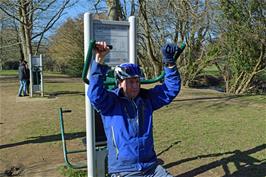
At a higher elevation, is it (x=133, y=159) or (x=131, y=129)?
(x=131, y=129)

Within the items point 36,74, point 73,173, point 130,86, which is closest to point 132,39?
point 130,86

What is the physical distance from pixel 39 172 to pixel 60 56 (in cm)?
3724

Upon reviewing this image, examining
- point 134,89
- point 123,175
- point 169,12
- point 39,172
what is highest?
point 169,12

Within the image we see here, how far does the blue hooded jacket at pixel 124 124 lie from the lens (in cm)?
298

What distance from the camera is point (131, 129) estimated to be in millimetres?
3021

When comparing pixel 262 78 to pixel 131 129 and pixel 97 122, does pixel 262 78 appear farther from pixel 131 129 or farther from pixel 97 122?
pixel 131 129

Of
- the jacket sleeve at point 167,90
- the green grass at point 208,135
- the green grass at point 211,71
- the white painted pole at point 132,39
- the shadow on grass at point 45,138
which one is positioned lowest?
the shadow on grass at point 45,138

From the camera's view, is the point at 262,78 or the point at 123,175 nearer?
the point at 123,175

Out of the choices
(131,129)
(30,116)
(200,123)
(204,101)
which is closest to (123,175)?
(131,129)

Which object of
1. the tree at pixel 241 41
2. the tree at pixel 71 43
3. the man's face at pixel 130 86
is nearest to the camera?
the man's face at pixel 130 86

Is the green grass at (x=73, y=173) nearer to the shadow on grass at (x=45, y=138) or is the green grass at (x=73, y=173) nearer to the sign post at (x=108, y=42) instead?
the sign post at (x=108, y=42)

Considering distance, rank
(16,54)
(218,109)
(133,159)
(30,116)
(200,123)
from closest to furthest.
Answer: (133,159)
(200,123)
(30,116)
(218,109)
(16,54)

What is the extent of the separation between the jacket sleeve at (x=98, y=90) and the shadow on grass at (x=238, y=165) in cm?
313

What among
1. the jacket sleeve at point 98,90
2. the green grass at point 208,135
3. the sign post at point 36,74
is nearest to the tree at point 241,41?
the green grass at point 208,135
